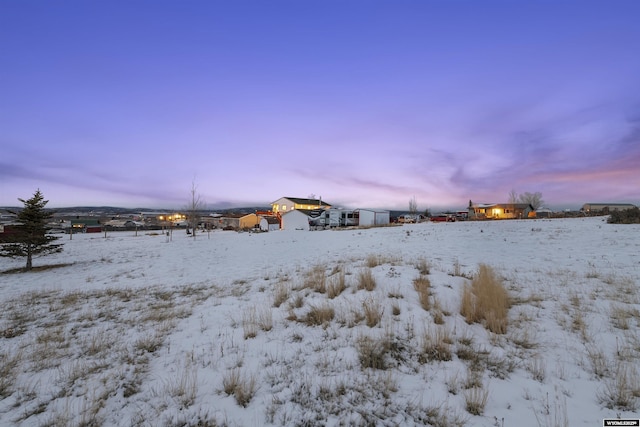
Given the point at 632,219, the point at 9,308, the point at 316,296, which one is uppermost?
the point at 632,219

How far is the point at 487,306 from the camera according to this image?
214 inches

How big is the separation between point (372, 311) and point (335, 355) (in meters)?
1.46

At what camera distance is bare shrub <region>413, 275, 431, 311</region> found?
229 inches

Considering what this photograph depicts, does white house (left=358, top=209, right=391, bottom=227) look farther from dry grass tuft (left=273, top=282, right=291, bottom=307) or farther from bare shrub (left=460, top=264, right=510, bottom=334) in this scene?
bare shrub (left=460, top=264, right=510, bottom=334)

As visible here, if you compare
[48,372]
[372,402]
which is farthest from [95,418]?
[372,402]

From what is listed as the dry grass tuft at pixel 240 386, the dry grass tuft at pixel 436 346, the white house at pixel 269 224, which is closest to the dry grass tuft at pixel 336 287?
the dry grass tuft at pixel 436 346

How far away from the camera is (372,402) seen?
3229 millimetres

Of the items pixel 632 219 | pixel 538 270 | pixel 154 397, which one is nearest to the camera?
pixel 154 397

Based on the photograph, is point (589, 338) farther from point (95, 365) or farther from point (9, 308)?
point (9, 308)

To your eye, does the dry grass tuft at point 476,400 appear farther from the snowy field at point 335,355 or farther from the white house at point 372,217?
the white house at point 372,217

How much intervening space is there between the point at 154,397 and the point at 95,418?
1.94ft

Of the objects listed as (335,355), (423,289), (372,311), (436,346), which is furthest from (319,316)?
(423,289)

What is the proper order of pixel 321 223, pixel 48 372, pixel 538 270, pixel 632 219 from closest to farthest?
pixel 48 372 → pixel 538 270 → pixel 632 219 → pixel 321 223

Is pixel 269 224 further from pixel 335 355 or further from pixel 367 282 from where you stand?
pixel 335 355
